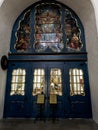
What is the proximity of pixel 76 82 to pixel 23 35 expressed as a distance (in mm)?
2954

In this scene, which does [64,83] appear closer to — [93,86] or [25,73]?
[93,86]

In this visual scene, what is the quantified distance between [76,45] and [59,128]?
340 cm

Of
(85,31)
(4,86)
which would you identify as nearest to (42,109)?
(4,86)

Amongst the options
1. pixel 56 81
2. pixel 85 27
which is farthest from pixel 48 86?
pixel 85 27

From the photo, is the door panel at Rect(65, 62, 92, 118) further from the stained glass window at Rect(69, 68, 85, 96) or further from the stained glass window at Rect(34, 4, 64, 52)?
the stained glass window at Rect(34, 4, 64, 52)

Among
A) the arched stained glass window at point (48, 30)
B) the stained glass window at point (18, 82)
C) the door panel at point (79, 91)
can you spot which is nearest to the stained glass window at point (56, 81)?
the door panel at point (79, 91)

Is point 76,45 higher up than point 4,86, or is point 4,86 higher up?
point 76,45

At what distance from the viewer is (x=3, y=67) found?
212 inches

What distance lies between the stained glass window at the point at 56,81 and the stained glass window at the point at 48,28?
3.00ft

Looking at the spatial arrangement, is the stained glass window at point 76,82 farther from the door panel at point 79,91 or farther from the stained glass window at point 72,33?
the stained glass window at point 72,33

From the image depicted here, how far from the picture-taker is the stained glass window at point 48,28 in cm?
598

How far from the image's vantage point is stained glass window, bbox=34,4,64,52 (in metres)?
5.98

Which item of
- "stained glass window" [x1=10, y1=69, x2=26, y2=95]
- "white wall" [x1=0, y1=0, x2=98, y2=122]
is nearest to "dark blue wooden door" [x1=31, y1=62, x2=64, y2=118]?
"stained glass window" [x1=10, y1=69, x2=26, y2=95]

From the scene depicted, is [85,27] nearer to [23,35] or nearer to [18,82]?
[23,35]
